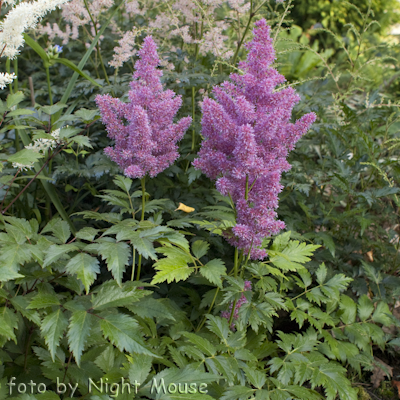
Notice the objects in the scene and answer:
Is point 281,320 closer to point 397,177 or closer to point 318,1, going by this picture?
point 397,177

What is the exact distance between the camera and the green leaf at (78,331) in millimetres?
1178

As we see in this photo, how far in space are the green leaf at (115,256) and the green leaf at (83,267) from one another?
0.16 feet

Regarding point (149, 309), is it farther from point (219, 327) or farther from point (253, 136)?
point (253, 136)

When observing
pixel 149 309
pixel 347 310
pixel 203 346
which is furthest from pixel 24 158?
pixel 347 310

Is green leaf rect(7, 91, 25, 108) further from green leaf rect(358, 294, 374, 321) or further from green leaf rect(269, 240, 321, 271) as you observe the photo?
green leaf rect(358, 294, 374, 321)

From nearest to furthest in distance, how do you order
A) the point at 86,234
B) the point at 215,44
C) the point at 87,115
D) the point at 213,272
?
the point at 86,234
the point at 213,272
the point at 87,115
the point at 215,44

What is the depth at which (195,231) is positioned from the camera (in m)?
2.39

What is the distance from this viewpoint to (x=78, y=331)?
3.97ft

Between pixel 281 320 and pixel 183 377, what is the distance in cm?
134

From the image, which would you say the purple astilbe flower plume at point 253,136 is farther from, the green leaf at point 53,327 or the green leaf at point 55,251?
the green leaf at point 53,327

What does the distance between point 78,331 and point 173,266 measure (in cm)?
45

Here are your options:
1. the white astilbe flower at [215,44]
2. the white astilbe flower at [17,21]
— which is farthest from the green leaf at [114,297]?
the white astilbe flower at [215,44]

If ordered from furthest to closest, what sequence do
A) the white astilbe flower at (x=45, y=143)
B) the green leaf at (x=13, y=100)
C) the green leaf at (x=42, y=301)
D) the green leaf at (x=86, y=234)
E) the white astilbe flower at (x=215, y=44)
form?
the white astilbe flower at (x=215, y=44) → the white astilbe flower at (x=45, y=143) → the green leaf at (x=13, y=100) → the green leaf at (x=86, y=234) → the green leaf at (x=42, y=301)

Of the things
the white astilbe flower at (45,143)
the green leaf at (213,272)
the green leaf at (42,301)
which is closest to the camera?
the green leaf at (42,301)
